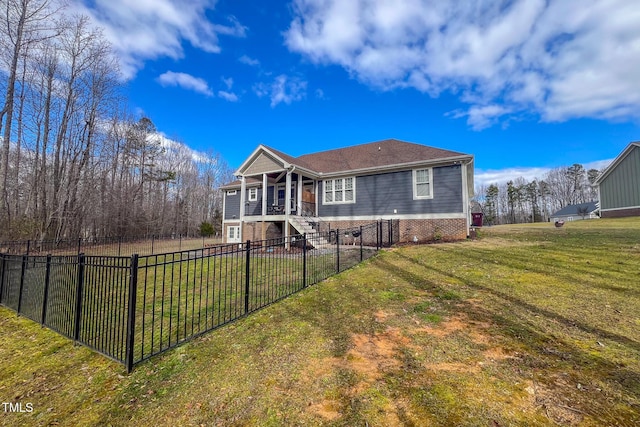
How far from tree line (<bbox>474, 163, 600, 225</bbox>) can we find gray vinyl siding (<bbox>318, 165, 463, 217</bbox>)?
4718cm

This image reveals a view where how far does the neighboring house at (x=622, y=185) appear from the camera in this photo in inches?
733

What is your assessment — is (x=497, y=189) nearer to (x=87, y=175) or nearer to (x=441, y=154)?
(x=441, y=154)

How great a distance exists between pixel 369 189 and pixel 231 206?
37.1 ft

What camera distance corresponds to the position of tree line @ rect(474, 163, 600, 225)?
49.1 meters

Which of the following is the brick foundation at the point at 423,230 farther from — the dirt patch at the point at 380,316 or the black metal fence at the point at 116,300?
the black metal fence at the point at 116,300

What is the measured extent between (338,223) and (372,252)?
4.91 m

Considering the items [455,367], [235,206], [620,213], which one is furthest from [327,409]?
[620,213]

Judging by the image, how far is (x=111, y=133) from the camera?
2348 cm

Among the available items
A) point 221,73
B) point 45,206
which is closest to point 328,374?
point 221,73

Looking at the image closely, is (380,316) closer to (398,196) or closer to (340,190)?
(398,196)

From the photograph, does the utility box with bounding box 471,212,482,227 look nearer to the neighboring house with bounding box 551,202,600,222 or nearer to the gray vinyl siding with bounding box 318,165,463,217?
the neighboring house with bounding box 551,202,600,222

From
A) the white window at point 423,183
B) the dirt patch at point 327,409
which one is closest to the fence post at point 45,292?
the dirt patch at point 327,409

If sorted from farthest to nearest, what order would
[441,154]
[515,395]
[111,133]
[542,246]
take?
1. [111,133]
2. [441,154]
3. [542,246]
4. [515,395]

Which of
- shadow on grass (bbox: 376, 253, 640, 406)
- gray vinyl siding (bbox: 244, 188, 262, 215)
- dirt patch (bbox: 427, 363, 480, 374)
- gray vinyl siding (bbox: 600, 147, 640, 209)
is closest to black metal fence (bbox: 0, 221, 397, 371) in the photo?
dirt patch (bbox: 427, 363, 480, 374)
